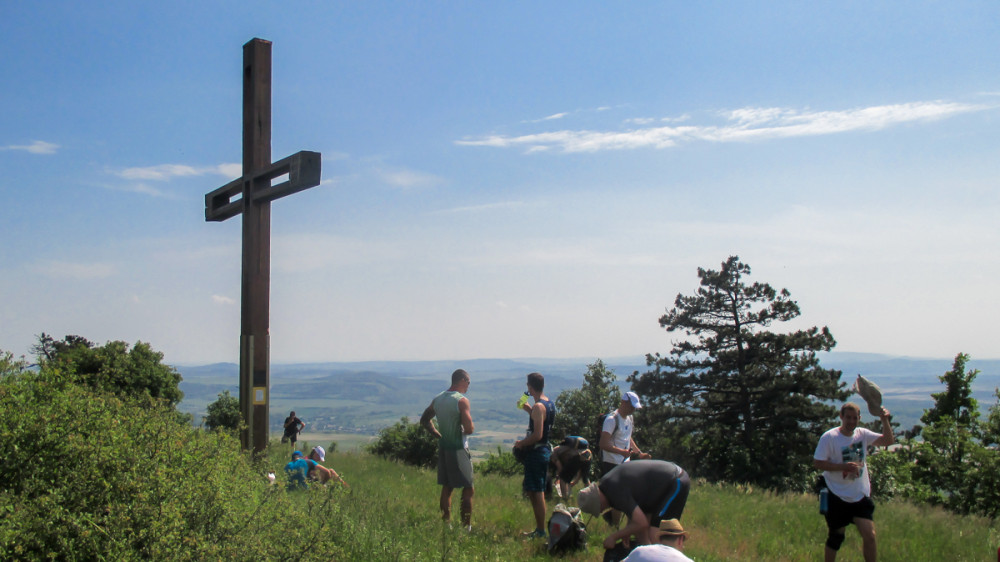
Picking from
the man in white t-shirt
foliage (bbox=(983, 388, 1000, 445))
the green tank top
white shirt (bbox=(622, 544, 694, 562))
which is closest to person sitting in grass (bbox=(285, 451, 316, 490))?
the green tank top

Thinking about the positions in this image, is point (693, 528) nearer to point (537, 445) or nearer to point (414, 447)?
point (537, 445)

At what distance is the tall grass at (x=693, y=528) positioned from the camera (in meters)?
5.99

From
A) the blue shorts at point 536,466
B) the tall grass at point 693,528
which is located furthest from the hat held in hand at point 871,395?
the blue shorts at point 536,466

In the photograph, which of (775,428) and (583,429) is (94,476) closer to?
(583,429)

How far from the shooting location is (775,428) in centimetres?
3812

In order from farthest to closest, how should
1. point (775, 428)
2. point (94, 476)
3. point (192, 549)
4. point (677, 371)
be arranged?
point (677, 371) → point (775, 428) → point (94, 476) → point (192, 549)

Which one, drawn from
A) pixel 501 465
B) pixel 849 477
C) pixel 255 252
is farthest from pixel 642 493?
pixel 501 465

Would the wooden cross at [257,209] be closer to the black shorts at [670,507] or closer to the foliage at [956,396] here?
the black shorts at [670,507]

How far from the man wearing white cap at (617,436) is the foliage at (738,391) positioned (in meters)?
30.0

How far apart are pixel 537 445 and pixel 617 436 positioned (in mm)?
1108

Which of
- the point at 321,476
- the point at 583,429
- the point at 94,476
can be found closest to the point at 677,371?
the point at 583,429

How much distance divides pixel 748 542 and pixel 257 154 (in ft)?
23.9

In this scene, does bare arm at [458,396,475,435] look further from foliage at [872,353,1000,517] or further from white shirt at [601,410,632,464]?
foliage at [872,353,1000,517]

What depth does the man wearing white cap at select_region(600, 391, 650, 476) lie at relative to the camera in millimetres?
8379
